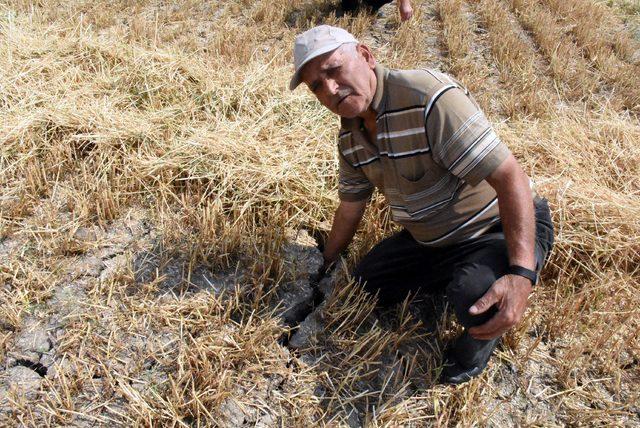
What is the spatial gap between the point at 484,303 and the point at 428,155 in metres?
0.59

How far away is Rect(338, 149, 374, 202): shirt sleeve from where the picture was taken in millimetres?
2463

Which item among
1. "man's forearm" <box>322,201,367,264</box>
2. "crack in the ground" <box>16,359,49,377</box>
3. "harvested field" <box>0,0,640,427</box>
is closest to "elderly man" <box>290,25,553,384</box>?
"man's forearm" <box>322,201,367,264</box>

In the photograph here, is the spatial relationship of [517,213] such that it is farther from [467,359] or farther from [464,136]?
[467,359]

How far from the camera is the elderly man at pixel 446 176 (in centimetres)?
201

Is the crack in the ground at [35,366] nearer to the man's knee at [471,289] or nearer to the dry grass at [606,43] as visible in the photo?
the man's knee at [471,289]

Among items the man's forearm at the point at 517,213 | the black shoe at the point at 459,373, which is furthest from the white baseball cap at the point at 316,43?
the black shoe at the point at 459,373

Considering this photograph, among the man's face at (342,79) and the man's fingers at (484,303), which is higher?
the man's face at (342,79)

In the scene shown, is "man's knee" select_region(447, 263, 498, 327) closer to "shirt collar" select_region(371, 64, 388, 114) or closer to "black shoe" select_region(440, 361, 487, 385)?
"black shoe" select_region(440, 361, 487, 385)

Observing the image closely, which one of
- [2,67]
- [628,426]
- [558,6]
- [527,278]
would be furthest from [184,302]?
[558,6]

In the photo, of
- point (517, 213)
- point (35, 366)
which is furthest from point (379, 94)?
point (35, 366)

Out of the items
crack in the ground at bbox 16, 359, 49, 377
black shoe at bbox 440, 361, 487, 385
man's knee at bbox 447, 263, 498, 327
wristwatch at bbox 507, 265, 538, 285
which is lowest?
black shoe at bbox 440, 361, 487, 385

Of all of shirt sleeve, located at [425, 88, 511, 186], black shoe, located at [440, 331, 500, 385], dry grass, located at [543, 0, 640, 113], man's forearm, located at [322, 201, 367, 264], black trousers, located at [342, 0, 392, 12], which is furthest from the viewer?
black trousers, located at [342, 0, 392, 12]

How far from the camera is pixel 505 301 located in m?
2.04

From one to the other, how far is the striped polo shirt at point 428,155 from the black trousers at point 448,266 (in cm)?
8
